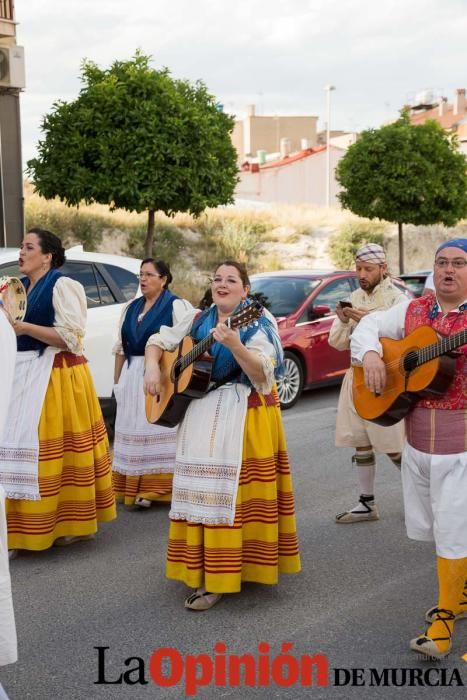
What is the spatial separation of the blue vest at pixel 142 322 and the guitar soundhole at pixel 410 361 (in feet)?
8.80

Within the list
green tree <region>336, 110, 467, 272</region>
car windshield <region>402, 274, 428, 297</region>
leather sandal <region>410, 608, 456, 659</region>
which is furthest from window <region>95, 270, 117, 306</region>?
green tree <region>336, 110, 467, 272</region>

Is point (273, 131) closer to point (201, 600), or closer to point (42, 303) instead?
point (42, 303)

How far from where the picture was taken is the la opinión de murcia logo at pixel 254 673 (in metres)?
3.98

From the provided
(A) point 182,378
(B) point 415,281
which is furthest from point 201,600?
(B) point 415,281

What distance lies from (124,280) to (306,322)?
3.28m

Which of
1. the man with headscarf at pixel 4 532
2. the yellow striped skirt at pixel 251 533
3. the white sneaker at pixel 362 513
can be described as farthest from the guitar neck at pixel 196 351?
the white sneaker at pixel 362 513

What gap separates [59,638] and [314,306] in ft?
24.2

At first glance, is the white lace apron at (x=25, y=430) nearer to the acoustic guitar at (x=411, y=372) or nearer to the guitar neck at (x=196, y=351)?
the guitar neck at (x=196, y=351)

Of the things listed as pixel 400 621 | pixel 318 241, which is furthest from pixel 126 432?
pixel 318 241

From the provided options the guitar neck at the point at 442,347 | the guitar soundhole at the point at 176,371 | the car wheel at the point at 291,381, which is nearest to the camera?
the guitar neck at the point at 442,347

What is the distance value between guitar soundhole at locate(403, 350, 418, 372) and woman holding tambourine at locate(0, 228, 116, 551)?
7.33 ft

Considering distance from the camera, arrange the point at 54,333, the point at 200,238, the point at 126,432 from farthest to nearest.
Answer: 1. the point at 200,238
2. the point at 126,432
3. the point at 54,333

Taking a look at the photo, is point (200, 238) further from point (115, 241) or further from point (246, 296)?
point (246, 296)

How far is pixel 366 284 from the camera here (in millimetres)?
6125
